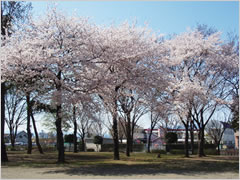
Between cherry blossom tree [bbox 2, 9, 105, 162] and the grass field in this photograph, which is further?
cherry blossom tree [bbox 2, 9, 105, 162]

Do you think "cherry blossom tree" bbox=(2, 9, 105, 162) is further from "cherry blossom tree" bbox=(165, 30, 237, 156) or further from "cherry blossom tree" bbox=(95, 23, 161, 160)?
"cherry blossom tree" bbox=(165, 30, 237, 156)

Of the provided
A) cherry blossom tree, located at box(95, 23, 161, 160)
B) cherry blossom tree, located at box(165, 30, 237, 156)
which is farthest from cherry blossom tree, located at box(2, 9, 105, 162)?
cherry blossom tree, located at box(165, 30, 237, 156)

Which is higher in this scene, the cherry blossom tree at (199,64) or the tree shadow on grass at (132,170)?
the cherry blossom tree at (199,64)

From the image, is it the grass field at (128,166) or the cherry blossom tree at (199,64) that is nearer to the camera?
the grass field at (128,166)

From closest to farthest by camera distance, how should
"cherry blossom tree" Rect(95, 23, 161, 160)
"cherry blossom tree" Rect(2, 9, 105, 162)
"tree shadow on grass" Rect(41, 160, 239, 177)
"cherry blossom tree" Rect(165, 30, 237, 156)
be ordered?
"tree shadow on grass" Rect(41, 160, 239, 177), "cherry blossom tree" Rect(2, 9, 105, 162), "cherry blossom tree" Rect(95, 23, 161, 160), "cherry blossom tree" Rect(165, 30, 237, 156)

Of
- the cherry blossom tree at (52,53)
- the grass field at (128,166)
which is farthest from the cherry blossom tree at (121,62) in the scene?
the grass field at (128,166)

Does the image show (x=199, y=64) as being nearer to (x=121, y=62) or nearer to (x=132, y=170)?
(x=121, y=62)

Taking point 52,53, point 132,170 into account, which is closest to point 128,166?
point 132,170

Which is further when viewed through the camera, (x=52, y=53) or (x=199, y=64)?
(x=199, y=64)

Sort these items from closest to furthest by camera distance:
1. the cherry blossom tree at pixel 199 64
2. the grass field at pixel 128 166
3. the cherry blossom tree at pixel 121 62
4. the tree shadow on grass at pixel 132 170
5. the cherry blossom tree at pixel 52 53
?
the tree shadow on grass at pixel 132 170
the grass field at pixel 128 166
the cherry blossom tree at pixel 52 53
the cherry blossom tree at pixel 121 62
the cherry blossom tree at pixel 199 64

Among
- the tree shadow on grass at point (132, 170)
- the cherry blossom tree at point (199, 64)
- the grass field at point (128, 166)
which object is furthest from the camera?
the cherry blossom tree at point (199, 64)

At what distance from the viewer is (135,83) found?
17062 mm

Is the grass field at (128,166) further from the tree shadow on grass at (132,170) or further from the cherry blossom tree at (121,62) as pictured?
the cherry blossom tree at (121,62)

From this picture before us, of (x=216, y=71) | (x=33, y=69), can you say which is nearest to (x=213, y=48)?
(x=216, y=71)
